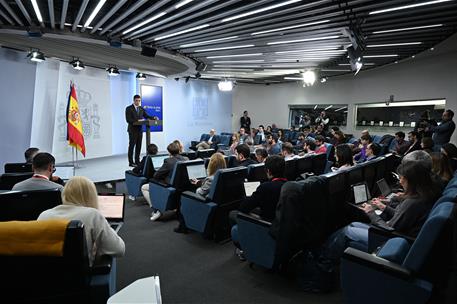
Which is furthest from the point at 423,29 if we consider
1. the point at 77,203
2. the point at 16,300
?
the point at 16,300

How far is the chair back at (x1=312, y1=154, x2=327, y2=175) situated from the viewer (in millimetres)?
5387

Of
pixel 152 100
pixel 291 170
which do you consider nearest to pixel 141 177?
pixel 291 170

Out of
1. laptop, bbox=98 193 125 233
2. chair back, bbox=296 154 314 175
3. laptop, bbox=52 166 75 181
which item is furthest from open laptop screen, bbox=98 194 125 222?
laptop, bbox=52 166 75 181

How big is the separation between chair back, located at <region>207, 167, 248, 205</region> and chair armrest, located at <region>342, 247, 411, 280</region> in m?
1.74

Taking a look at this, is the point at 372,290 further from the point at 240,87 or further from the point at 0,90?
the point at 240,87

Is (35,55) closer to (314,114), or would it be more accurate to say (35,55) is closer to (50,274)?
(50,274)

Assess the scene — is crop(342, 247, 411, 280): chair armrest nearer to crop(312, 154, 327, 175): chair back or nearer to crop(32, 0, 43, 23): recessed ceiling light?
crop(312, 154, 327, 175): chair back

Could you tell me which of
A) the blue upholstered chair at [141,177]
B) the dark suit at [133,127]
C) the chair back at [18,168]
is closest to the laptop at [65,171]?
the dark suit at [133,127]

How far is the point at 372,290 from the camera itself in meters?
2.03

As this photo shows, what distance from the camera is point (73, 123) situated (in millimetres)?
7348

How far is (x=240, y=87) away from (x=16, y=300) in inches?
564

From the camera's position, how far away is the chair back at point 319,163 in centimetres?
539

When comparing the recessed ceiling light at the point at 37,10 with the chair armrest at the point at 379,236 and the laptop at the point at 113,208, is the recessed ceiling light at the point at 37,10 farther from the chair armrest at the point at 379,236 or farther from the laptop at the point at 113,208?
the chair armrest at the point at 379,236

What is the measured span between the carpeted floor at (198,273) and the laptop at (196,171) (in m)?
0.88
